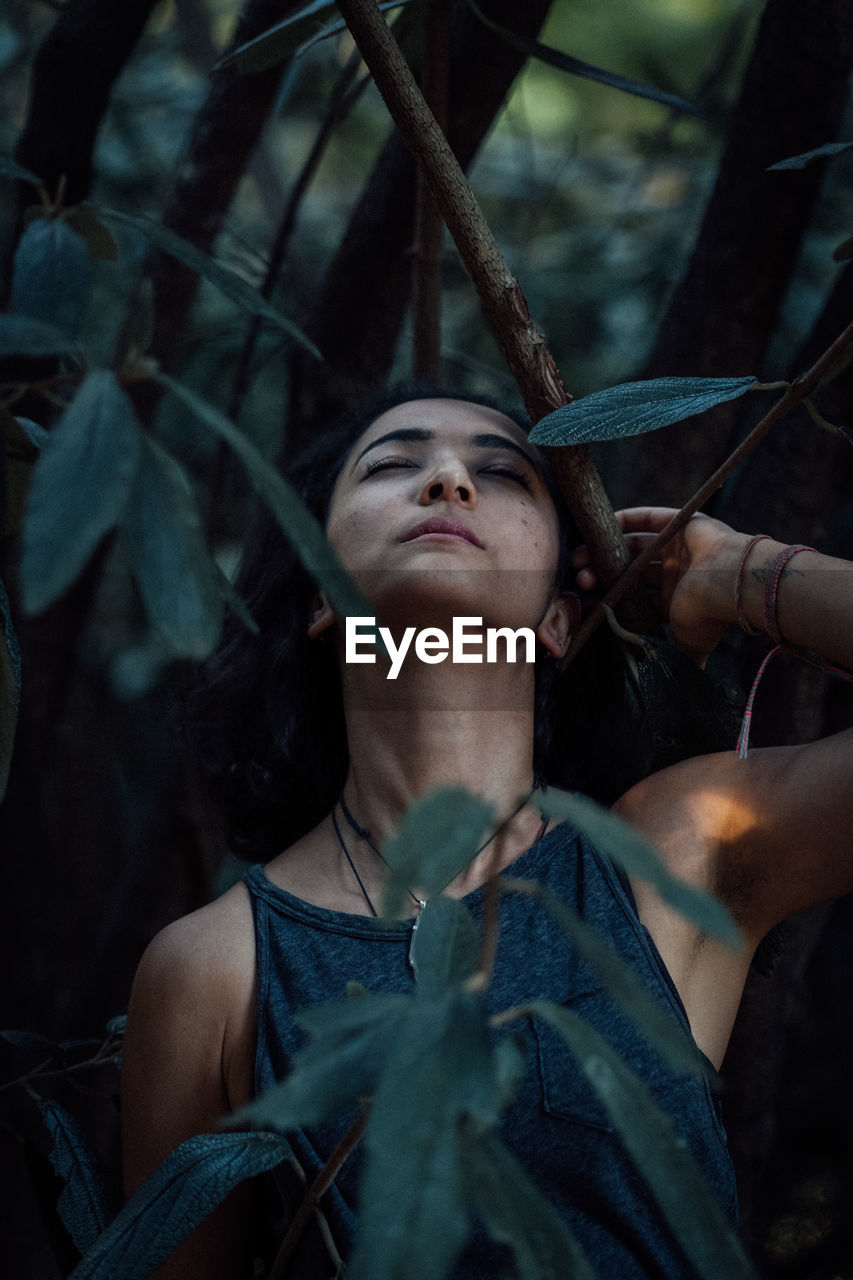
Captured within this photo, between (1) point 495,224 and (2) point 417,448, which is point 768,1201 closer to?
(2) point 417,448

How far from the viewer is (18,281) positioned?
0.83 metres

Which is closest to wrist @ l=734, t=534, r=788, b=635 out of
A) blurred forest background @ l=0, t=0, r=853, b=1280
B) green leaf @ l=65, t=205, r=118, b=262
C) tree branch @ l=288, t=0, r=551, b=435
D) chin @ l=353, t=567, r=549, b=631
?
blurred forest background @ l=0, t=0, r=853, b=1280

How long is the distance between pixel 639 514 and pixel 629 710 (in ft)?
0.96

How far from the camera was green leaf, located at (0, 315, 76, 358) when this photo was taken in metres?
0.66

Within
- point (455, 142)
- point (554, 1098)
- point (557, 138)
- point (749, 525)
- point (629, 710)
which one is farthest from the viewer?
point (557, 138)

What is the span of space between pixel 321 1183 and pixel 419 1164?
35 centimetres

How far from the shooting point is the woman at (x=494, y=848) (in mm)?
1108

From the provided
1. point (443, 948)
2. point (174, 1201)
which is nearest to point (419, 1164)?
point (443, 948)

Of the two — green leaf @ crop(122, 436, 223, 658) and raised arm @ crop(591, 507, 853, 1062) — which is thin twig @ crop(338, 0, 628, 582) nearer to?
raised arm @ crop(591, 507, 853, 1062)

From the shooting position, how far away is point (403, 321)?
2141 mm

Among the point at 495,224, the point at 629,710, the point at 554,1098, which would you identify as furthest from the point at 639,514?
the point at 495,224

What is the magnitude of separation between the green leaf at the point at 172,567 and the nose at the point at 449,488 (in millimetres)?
721

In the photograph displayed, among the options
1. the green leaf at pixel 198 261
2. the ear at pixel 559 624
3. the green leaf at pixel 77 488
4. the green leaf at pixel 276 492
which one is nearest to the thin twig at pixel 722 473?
the ear at pixel 559 624

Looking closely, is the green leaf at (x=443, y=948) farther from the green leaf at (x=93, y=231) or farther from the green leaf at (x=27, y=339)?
the green leaf at (x=93, y=231)
